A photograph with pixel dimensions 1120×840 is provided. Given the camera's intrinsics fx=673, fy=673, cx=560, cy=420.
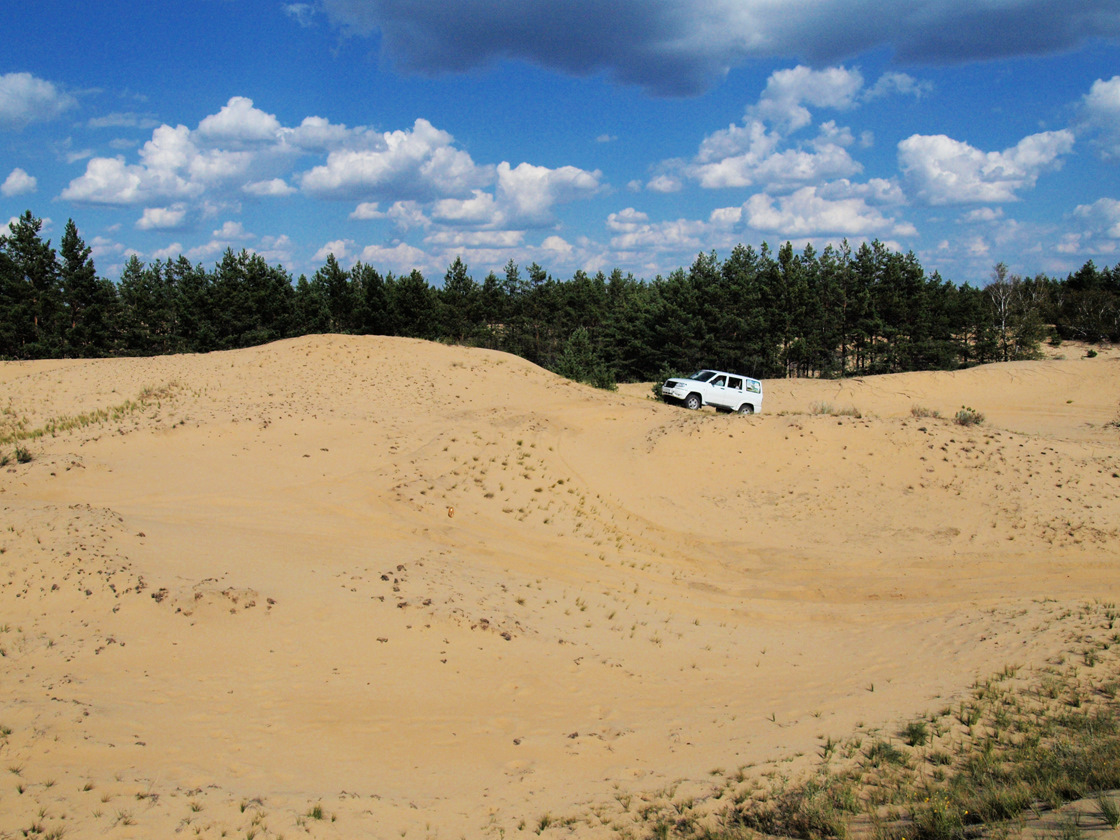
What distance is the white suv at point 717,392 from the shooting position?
2755cm

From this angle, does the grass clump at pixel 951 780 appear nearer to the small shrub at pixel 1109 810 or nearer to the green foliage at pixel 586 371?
the small shrub at pixel 1109 810

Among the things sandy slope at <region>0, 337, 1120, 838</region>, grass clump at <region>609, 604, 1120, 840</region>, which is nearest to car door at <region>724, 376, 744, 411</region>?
sandy slope at <region>0, 337, 1120, 838</region>

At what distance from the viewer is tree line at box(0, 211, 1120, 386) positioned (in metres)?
44.8

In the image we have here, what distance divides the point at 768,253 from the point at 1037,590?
55745 mm

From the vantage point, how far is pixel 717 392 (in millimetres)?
27734

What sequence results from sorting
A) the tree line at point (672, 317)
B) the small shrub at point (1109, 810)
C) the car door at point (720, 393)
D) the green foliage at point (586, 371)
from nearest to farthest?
the small shrub at point (1109, 810)
the car door at point (720, 393)
the green foliage at point (586, 371)
the tree line at point (672, 317)

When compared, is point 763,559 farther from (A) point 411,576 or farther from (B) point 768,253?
(B) point 768,253

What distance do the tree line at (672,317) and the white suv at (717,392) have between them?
11204 mm

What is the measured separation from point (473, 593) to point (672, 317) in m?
38.7

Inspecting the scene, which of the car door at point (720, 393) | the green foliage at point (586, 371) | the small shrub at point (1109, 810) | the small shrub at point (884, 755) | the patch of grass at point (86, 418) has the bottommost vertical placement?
the small shrub at point (884, 755)

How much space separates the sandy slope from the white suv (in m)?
3.73

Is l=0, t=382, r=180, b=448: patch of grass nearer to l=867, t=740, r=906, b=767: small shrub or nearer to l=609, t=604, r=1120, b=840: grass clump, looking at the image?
l=609, t=604, r=1120, b=840: grass clump

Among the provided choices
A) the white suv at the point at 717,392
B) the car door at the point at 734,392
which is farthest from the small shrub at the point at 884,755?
the car door at the point at 734,392

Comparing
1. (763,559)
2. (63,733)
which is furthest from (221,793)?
(763,559)
